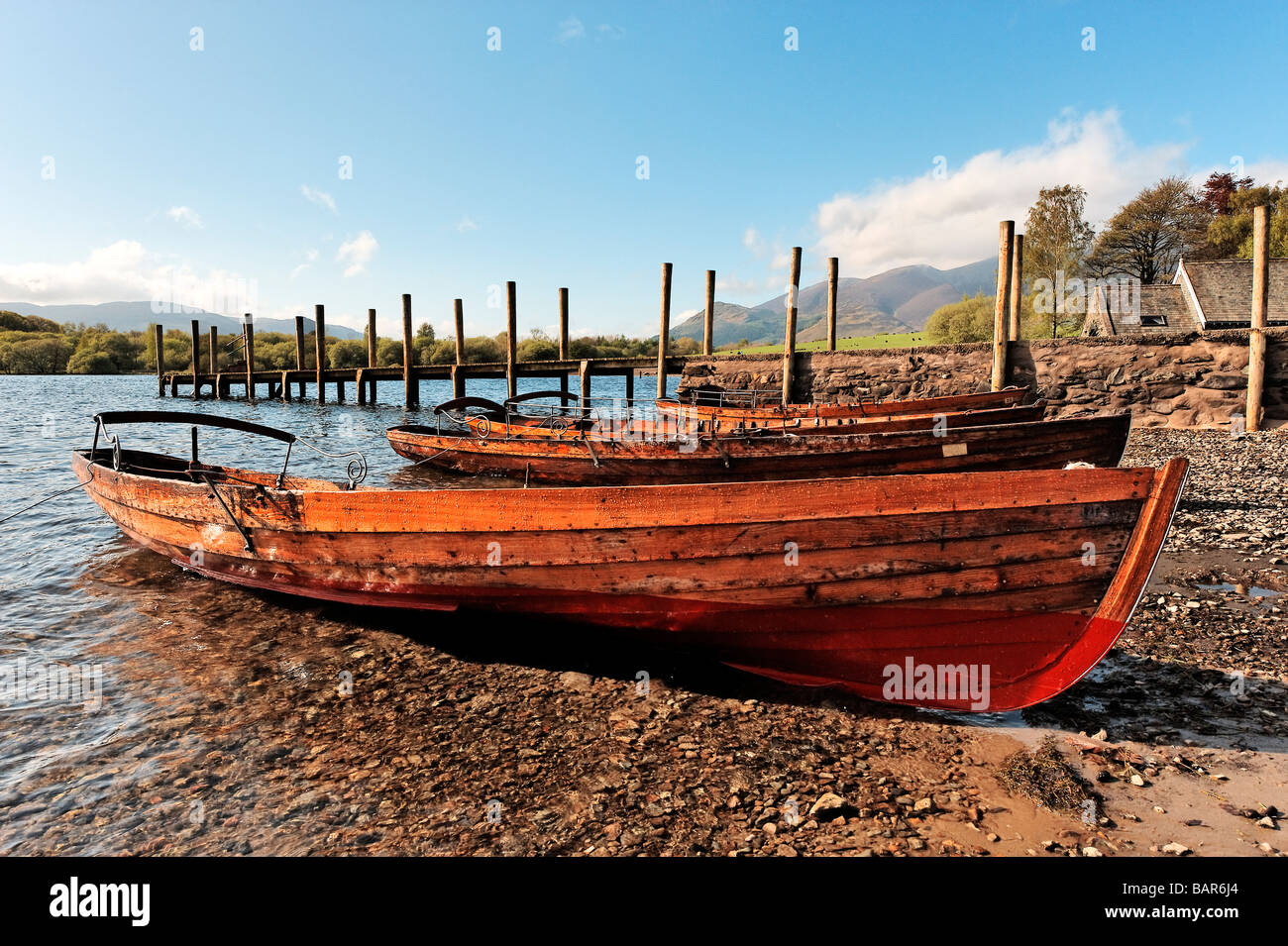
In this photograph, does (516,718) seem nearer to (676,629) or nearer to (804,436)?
(676,629)

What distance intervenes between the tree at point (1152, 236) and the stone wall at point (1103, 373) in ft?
129

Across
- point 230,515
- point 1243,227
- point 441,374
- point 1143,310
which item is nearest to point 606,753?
point 230,515

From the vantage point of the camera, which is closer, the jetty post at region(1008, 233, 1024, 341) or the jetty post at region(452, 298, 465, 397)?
the jetty post at region(1008, 233, 1024, 341)

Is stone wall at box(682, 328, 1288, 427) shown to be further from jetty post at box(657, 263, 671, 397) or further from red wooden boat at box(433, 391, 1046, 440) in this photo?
jetty post at box(657, 263, 671, 397)

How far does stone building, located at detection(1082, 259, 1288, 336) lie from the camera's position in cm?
2536

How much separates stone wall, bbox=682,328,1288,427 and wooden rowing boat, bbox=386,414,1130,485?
727 centimetres

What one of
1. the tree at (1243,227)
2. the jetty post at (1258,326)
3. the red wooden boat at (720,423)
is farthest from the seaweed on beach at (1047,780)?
the tree at (1243,227)

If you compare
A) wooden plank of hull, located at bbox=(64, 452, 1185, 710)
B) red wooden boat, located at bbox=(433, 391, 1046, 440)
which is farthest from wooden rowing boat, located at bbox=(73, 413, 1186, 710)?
red wooden boat, located at bbox=(433, 391, 1046, 440)

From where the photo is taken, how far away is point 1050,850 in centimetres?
272

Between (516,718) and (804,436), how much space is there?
755cm

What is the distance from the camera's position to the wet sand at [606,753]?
Result: 2932 millimetres

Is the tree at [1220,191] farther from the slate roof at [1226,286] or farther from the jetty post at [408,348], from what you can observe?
the jetty post at [408,348]
